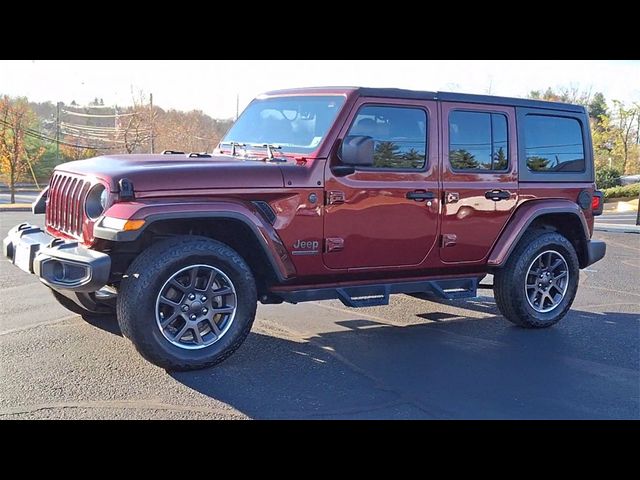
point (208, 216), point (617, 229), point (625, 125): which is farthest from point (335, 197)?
point (625, 125)

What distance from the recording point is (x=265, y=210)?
4906 millimetres

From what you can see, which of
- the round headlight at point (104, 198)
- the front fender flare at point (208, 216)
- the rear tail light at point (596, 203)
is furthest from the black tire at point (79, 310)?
→ the rear tail light at point (596, 203)

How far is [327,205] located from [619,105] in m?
43.9

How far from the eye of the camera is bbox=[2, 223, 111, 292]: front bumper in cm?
432

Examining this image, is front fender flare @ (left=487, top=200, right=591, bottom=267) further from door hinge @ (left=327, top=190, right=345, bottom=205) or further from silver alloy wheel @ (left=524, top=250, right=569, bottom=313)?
door hinge @ (left=327, top=190, right=345, bottom=205)

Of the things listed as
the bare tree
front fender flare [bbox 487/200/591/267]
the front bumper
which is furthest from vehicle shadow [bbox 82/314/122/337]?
the bare tree

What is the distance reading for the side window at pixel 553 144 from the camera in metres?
6.39

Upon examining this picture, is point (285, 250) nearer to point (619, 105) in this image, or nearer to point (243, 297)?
point (243, 297)

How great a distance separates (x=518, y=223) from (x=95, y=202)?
149 inches

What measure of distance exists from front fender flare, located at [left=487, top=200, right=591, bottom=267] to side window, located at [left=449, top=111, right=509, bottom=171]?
479 mm

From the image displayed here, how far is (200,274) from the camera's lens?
186 inches

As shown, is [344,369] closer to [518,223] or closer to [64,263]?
[64,263]

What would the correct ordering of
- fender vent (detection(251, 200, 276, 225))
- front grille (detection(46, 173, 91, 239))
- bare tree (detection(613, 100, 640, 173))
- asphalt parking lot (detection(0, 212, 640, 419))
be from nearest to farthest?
asphalt parking lot (detection(0, 212, 640, 419)), front grille (detection(46, 173, 91, 239)), fender vent (detection(251, 200, 276, 225)), bare tree (detection(613, 100, 640, 173))

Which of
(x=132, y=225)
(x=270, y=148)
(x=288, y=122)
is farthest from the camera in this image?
(x=288, y=122)
